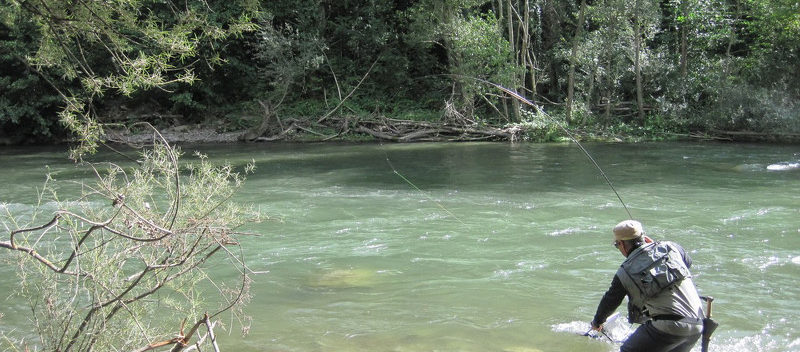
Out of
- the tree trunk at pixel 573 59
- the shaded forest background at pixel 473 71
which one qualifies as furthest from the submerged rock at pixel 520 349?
the tree trunk at pixel 573 59

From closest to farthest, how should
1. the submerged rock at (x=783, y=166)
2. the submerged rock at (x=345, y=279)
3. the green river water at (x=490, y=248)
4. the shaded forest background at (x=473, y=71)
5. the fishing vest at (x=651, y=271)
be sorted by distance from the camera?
the fishing vest at (x=651, y=271) → the green river water at (x=490, y=248) → the submerged rock at (x=345, y=279) → the submerged rock at (x=783, y=166) → the shaded forest background at (x=473, y=71)

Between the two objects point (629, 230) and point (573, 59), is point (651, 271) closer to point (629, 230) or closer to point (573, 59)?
point (629, 230)

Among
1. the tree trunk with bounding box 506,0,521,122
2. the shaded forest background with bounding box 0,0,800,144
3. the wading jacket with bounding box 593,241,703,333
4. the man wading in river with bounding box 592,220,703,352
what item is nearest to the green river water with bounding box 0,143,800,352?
the man wading in river with bounding box 592,220,703,352

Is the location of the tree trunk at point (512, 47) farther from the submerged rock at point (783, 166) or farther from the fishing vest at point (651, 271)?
the fishing vest at point (651, 271)

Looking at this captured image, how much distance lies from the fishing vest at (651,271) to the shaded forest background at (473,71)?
15449mm

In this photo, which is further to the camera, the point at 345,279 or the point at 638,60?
the point at 638,60

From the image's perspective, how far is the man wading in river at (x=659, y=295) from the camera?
4289 millimetres

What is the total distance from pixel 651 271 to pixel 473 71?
65.1 ft

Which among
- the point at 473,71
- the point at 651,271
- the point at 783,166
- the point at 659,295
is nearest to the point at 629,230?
the point at 651,271

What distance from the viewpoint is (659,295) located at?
4367mm

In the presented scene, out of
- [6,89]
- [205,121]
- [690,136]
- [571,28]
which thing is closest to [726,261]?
[690,136]

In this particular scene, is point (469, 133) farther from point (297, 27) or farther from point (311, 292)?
point (311, 292)

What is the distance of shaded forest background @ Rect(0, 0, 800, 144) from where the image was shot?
893 inches

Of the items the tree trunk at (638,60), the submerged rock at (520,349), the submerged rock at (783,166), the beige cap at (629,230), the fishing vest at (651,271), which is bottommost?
the submerged rock at (520,349)
